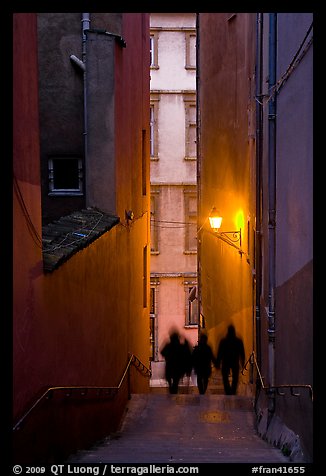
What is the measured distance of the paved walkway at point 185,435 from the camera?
285 inches

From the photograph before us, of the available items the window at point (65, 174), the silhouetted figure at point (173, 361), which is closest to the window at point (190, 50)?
the window at point (65, 174)

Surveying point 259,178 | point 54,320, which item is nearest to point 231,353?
point 259,178

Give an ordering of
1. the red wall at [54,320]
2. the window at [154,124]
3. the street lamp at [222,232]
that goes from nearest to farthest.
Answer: the red wall at [54,320] → the street lamp at [222,232] → the window at [154,124]

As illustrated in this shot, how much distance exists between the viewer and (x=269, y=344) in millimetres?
9539

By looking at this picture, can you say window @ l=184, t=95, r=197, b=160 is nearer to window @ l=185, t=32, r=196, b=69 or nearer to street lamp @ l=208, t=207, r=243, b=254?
window @ l=185, t=32, r=196, b=69

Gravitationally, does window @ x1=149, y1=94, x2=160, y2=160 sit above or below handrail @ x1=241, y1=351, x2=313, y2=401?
above

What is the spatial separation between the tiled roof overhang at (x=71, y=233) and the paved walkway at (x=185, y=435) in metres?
2.22

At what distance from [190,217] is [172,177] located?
6.25ft

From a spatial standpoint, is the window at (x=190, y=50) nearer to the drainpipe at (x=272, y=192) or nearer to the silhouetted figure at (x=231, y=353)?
the silhouetted figure at (x=231, y=353)

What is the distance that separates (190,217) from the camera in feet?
92.1

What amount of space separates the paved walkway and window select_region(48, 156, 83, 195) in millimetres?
4605

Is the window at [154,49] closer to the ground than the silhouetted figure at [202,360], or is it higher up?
higher up

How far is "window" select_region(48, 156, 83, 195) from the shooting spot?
522 inches

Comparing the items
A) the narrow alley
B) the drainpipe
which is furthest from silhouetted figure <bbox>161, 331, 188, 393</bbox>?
the drainpipe
